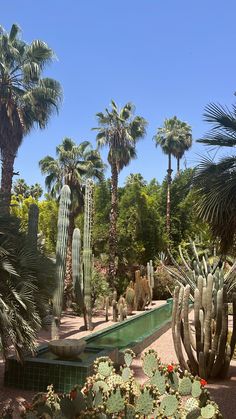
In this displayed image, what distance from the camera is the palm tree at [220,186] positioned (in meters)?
6.83

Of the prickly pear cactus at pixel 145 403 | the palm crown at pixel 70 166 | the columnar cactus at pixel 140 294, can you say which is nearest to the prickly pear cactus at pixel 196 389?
the prickly pear cactus at pixel 145 403

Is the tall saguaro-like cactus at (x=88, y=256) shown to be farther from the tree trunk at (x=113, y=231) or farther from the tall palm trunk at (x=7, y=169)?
the tree trunk at (x=113, y=231)

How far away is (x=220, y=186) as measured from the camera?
7031 mm

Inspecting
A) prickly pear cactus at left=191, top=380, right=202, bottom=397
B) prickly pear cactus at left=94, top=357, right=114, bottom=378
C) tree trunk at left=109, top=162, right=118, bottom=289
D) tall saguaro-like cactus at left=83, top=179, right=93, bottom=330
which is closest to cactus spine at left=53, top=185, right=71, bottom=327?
tall saguaro-like cactus at left=83, top=179, right=93, bottom=330

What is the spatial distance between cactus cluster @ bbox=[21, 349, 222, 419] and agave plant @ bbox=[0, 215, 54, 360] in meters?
1.49

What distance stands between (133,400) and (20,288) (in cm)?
245

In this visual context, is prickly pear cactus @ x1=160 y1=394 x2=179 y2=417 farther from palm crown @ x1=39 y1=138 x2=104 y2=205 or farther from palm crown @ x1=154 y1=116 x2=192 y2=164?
palm crown @ x1=154 y1=116 x2=192 y2=164

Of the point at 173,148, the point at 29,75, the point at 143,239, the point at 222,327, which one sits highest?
the point at 173,148

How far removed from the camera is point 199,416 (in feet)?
13.5

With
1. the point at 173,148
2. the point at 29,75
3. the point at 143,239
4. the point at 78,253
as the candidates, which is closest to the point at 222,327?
the point at 78,253

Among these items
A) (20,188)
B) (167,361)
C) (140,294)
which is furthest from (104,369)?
(20,188)

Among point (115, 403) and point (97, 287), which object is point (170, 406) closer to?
point (115, 403)

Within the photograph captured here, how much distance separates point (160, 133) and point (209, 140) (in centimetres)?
2868

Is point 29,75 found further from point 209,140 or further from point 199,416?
point 199,416
